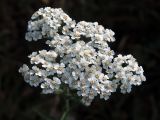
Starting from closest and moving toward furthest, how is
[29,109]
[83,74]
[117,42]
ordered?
[83,74], [29,109], [117,42]

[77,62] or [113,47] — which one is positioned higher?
[113,47]

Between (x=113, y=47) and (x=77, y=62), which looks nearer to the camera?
(x=77, y=62)

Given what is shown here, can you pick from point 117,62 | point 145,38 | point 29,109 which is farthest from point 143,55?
point 117,62

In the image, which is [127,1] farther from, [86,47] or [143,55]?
[86,47]

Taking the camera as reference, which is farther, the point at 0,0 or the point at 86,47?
the point at 0,0

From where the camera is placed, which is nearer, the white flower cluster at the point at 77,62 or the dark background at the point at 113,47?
the white flower cluster at the point at 77,62
